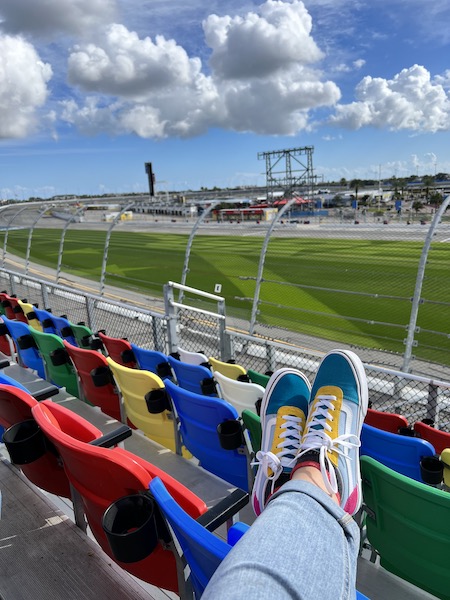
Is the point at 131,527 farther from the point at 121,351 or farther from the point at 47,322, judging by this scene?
the point at 47,322

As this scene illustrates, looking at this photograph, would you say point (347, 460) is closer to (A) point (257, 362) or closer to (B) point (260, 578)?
(B) point (260, 578)

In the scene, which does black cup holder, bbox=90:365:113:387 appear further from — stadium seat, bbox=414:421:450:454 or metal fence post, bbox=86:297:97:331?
metal fence post, bbox=86:297:97:331

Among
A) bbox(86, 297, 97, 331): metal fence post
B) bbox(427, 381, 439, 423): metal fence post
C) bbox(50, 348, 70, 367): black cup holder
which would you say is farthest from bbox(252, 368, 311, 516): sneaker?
bbox(86, 297, 97, 331): metal fence post

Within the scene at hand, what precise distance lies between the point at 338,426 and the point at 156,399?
1.13 meters

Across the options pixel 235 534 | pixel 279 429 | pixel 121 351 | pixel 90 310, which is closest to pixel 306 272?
pixel 90 310

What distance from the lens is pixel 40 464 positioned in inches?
78.6

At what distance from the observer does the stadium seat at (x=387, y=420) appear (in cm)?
253

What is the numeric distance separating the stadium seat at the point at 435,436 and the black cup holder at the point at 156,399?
1.48m

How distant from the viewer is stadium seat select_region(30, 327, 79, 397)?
3.38 metres

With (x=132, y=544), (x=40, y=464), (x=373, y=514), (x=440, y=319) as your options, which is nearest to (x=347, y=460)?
(x=373, y=514)

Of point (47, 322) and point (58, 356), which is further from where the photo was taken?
point (47, 322)

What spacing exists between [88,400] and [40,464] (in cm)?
141

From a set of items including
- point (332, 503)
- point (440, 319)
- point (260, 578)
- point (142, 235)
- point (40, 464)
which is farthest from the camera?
point (142, 235)

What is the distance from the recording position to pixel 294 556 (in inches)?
33.7
